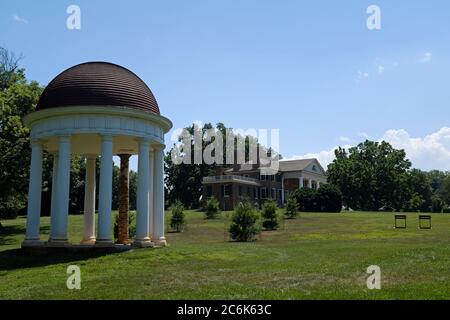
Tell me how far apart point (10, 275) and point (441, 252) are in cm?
1708

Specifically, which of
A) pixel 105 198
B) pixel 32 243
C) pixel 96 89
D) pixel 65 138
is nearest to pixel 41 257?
pixel 32 243

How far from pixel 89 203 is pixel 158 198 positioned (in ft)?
16.3

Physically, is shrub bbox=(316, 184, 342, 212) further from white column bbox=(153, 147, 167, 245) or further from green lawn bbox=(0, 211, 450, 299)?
white column bbox=(153, 147, 167, 245)

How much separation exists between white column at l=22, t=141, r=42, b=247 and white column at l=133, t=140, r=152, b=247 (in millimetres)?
4885

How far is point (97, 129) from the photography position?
23344 mm

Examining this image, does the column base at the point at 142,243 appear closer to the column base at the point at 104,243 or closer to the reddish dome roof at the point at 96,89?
the column base at the point at 104,243

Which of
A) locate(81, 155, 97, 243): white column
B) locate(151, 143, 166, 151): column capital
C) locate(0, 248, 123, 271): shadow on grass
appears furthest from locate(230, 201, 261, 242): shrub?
locate(0, 248, 123, 271): shadow on grass

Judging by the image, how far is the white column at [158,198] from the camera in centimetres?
→ 2683

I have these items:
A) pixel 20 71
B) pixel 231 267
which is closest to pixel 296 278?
pixel 231 267

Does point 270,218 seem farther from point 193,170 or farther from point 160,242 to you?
point 193,170

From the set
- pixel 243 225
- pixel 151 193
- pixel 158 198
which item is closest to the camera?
pixel 158 198

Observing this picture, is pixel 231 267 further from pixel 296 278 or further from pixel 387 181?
pixel 387 181
